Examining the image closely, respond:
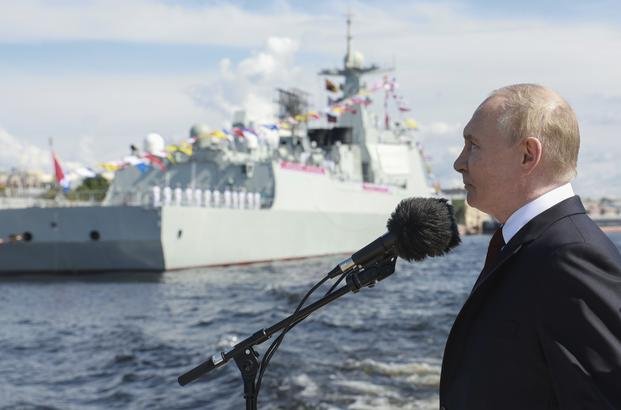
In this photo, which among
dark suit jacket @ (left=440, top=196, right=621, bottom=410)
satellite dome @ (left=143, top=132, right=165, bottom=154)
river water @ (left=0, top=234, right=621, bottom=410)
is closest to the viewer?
dark suit jacket @ (left=440, top=196, right=621, bottom=410)

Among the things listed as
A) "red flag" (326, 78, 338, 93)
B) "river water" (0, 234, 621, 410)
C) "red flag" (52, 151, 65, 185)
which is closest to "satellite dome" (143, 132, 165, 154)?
"red flag" (52, 151, 65, 185)

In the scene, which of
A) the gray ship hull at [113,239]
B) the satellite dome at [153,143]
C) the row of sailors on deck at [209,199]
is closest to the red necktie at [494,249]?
the gray ship hull at [113,239]

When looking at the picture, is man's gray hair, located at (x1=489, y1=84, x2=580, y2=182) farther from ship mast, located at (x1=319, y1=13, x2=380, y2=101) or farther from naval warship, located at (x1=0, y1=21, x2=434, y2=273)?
ship mast, located at (x1=319, y1=13, x2=380, y2=101)

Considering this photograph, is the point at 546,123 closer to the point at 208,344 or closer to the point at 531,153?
the point at 531,153

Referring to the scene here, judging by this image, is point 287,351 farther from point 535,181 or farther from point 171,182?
point 171,182

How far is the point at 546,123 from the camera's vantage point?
172cm

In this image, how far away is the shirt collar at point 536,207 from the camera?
1772 millimetres

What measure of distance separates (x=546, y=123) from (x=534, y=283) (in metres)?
0.34

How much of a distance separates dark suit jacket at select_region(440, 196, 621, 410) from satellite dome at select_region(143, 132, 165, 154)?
2762 centimetres

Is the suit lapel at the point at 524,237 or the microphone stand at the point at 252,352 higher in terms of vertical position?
the suit lapel at the point at 524,237

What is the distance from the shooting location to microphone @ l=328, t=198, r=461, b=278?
2195mm

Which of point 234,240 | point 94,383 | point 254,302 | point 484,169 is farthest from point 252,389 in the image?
point 234,240

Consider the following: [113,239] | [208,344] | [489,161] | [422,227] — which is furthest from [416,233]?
[113,239]

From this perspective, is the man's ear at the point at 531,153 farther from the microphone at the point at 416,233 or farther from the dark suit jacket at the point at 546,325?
the microphone at the point at 416,233
